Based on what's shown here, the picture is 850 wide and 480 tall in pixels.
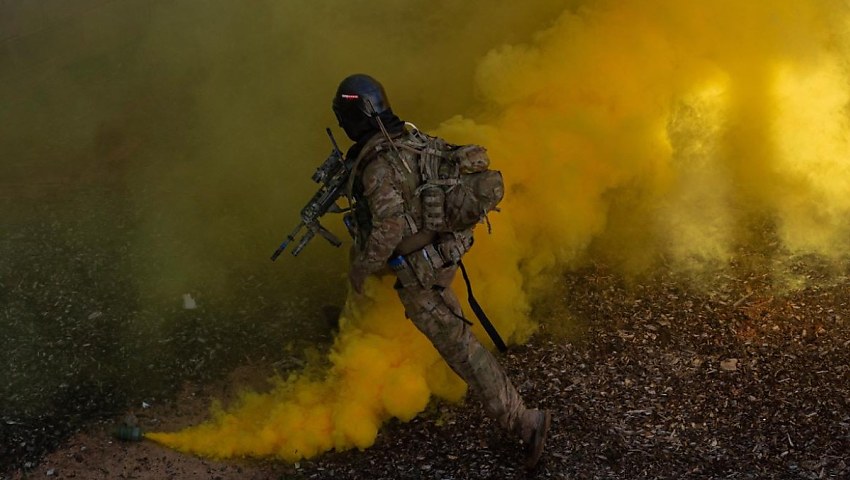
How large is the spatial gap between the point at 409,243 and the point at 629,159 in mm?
3034

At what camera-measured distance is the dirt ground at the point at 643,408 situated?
206 inches

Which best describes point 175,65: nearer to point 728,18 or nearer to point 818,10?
point 728,18

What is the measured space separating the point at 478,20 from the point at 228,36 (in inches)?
127

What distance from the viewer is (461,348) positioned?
16.9 ft

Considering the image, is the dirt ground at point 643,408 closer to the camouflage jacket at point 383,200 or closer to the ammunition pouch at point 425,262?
the ammunition pouch at point 425,262

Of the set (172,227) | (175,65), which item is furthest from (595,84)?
(175,65)

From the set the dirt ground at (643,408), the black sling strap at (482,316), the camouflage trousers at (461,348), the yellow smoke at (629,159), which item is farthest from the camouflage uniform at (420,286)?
the yellow smoke at (629,159)

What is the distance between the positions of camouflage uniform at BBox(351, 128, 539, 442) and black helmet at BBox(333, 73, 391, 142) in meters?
0.14

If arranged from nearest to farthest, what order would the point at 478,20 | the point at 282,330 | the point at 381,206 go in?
the point at 381,206
the point at 282,330
the point at 478,20

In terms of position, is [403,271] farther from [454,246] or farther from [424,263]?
[454,246]

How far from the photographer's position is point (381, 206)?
4.82 meters

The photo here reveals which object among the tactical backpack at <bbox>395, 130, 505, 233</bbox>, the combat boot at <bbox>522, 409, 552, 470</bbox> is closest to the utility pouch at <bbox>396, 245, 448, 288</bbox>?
the tactical backpack at <bbox>395, 130, 505, 233</bbox>

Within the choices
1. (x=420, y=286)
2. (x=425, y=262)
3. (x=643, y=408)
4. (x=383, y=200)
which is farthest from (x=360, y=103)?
(x=643, y=408)

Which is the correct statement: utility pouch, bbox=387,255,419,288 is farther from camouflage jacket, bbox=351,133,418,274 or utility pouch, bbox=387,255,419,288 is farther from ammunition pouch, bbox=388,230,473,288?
camouflage jacket, bbox=351,133,418,274
